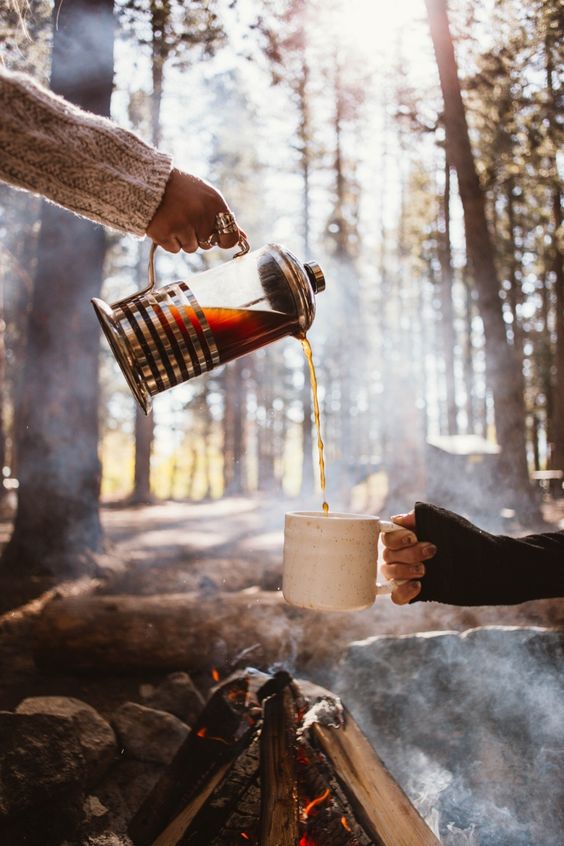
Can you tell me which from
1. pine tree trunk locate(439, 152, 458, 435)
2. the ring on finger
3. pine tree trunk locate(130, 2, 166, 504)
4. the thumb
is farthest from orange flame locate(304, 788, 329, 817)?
pine tree trunk locate(439, 152, 458, 435)

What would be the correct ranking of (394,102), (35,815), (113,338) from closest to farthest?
(113,338) < (35,815) < (394,102)

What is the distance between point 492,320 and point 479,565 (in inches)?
261

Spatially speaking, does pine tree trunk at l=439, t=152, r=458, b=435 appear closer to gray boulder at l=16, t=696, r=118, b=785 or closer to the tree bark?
the tree bark

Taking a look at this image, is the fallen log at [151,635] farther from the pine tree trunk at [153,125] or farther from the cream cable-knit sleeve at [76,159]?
the cream cable-knit sleeve at [76,159]

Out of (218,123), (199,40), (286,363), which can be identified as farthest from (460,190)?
(286,363)

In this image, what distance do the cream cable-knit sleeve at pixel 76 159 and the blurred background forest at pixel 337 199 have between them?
0.22 meters

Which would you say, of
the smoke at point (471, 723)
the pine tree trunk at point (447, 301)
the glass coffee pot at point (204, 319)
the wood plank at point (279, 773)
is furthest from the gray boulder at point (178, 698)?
the pine tree trunk at point (447, 301)

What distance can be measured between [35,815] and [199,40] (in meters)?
5.57

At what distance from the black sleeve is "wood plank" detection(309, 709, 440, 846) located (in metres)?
0.61

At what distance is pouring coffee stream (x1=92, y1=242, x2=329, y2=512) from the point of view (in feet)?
5.22

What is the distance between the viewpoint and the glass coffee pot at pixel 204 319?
159 cm

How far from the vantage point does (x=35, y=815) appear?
1.73 m

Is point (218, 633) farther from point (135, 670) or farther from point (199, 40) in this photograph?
point (199, 40)

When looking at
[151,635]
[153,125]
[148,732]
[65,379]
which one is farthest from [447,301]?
[148,732]
